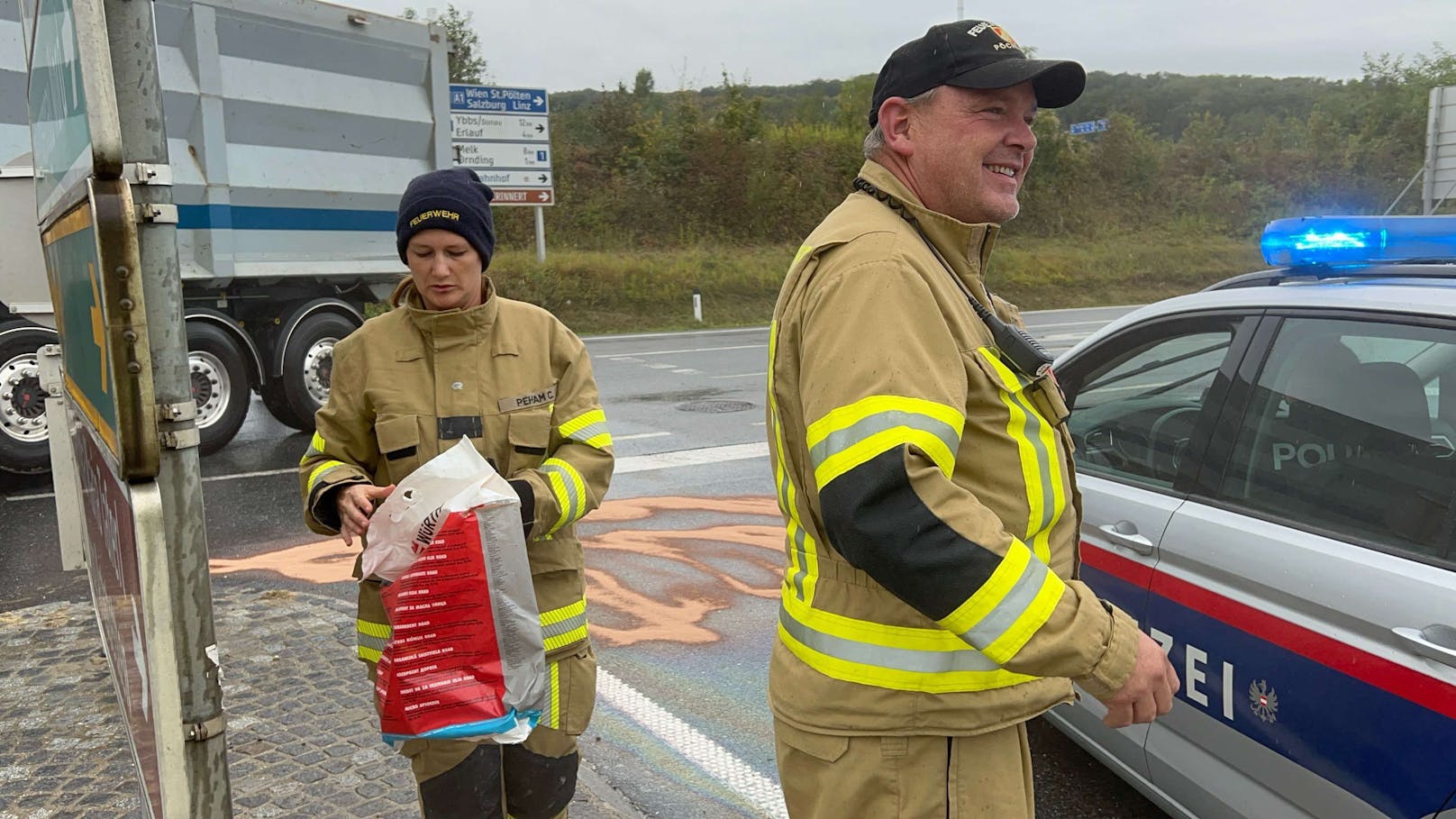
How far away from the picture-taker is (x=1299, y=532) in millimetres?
2336

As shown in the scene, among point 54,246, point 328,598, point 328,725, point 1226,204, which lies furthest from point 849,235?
point 1226,204

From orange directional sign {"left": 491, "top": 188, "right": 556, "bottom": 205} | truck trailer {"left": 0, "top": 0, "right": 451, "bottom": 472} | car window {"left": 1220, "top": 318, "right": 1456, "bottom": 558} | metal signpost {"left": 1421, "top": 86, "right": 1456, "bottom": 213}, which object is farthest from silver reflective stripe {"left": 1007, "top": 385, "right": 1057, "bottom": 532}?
orange directional sign {"left": 491, "top": 188, "right": 556, "bottom": 205}

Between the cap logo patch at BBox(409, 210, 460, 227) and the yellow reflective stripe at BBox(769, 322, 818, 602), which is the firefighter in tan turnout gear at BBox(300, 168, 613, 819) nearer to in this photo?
the cap logo patch at BBox(409, 210, 460, 227)

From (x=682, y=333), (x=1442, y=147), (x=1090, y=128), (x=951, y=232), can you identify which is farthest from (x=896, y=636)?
(x=1090, y=128)

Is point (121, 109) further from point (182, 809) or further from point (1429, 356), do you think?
point (1429, 356)

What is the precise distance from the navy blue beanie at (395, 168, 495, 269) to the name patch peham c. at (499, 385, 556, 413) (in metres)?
0.30

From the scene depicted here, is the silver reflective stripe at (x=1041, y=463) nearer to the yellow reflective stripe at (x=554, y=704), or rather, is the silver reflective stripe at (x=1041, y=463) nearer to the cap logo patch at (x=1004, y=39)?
the cap logo patch at (x=1004, y=39)

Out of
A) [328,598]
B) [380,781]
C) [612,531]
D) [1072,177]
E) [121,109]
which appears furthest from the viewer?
[1072,177]

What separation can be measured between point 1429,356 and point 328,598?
4.34 meters

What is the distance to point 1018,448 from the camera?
165cm

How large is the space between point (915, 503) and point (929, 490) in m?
0.03

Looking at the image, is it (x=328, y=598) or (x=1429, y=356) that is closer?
(x=1429, y=356)

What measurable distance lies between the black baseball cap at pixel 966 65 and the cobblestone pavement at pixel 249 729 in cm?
214

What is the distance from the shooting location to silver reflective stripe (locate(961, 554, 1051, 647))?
1481 millimetres
